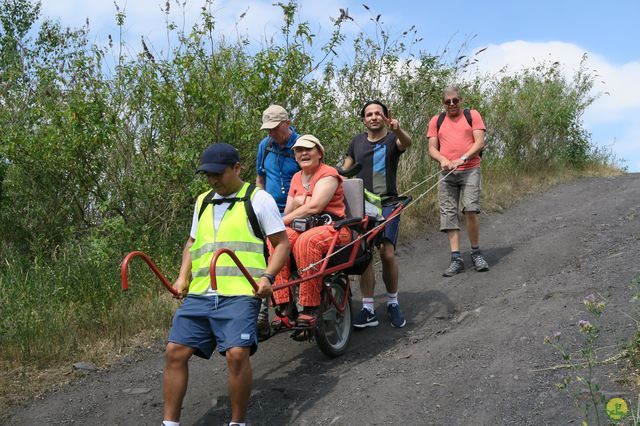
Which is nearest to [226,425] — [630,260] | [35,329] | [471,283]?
[35,329]

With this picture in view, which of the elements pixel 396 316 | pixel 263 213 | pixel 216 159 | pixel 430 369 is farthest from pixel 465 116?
pixel 216 159

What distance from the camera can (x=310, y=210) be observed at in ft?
19.8

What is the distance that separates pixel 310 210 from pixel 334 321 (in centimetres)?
95

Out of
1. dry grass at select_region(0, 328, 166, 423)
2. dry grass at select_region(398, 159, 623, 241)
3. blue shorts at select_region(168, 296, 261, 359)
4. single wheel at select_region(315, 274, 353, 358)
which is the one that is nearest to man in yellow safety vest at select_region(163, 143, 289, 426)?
blue shorts at select_region(168, 296, 261, 359)

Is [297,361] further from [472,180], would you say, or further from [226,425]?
[472,180]

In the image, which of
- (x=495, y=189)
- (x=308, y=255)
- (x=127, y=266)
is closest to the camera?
(x=127, y=266)

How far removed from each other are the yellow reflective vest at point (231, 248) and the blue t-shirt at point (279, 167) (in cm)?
174

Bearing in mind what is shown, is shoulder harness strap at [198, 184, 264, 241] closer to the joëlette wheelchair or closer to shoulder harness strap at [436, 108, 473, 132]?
the joëlette wheelchair

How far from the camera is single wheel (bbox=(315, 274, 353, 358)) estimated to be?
19.6 feet

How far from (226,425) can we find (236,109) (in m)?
4.59

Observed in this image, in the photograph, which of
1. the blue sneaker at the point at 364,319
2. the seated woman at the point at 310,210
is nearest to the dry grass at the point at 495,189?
the blue sneaker at the point at 364,319

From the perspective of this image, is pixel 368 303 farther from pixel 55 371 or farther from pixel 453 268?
pixel 55 371

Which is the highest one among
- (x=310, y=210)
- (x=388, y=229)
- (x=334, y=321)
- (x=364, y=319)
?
(x=310, y=210)

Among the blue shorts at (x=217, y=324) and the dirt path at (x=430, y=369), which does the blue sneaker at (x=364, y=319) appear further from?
the blue shorts at (x=217, y=324)
